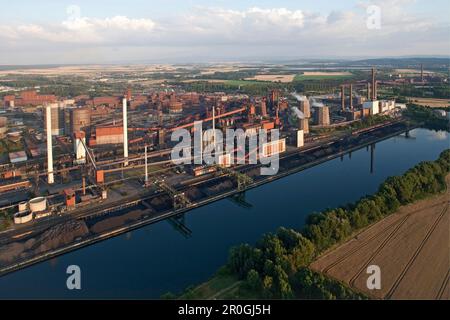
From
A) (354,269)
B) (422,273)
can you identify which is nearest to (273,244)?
(354,269)

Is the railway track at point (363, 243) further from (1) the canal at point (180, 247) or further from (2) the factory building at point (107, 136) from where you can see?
(2) the factory building at point (107, 136)

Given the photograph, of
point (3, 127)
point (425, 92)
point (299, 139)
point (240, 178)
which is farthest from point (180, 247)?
point (425, 92)

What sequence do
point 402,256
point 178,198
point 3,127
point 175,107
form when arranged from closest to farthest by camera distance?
point 402,256
point 178,198
point 3,127
point 175,107

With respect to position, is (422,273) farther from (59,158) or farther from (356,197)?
(59,158)

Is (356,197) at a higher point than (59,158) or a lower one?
lower

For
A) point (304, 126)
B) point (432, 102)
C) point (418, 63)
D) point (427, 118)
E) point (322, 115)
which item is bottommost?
point (304, 126)

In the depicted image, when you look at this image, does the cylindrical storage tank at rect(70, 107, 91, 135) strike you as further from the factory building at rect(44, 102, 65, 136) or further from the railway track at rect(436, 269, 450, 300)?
the railway track at rect(436, 269, 450, 300)

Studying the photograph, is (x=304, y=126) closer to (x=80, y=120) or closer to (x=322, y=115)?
(x=322, y=115)
